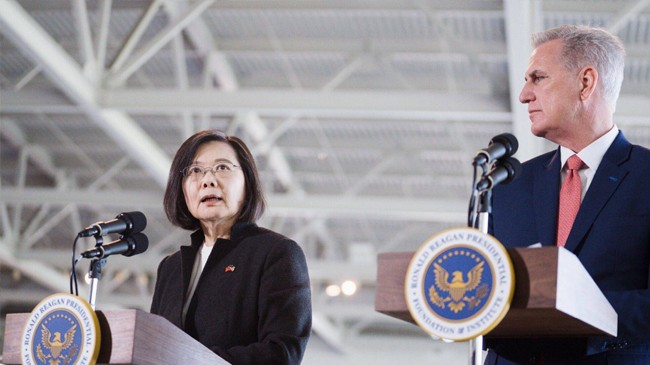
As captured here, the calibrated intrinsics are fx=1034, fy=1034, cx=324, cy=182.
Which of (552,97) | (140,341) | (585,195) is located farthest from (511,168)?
(140,341)

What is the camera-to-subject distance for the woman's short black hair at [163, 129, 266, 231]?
3.05m

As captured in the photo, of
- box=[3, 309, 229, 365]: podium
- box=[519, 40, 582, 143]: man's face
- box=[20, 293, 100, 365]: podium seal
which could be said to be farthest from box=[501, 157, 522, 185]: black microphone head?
box=[20, 293, 100, 365]: podium seal

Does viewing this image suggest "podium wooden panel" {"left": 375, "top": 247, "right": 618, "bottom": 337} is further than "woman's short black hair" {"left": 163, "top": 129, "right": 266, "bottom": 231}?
No

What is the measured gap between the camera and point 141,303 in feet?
58.5

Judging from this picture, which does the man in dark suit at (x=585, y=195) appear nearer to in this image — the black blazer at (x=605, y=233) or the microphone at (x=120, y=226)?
the black blazer at (x=605, y=233)

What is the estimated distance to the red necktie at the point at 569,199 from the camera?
8.03 feet

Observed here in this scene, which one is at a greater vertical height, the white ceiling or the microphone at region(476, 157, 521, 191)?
the white ceiling

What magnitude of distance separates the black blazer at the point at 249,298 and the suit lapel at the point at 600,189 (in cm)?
77

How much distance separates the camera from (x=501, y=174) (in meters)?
2.16

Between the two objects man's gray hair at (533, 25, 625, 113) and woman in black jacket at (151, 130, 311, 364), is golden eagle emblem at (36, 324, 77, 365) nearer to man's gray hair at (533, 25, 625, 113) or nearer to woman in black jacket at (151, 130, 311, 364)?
woman in black jacket at (151, 130, 311, 364)

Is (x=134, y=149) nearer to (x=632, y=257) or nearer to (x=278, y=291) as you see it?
(x=278, y=291)

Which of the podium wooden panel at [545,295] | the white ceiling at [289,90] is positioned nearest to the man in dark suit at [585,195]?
the podium wooden panel at [545,295]

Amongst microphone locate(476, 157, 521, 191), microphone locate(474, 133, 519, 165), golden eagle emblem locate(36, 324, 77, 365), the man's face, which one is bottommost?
golden eagle emblem locate(36, 324, 77, 365)

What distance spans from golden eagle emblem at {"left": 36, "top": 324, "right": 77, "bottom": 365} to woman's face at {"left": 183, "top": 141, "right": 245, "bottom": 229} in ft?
2.65
